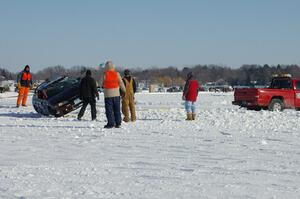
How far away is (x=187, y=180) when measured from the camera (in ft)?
20.1

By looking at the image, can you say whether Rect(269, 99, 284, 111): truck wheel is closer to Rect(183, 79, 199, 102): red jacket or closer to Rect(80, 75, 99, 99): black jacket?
Rect(183, 79, 199, 102): red jacket

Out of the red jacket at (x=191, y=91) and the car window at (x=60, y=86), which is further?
the car window at (x=60, y=86)

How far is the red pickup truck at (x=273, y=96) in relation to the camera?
73.4ft

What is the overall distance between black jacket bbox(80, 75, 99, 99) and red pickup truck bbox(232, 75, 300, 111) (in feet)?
27.1

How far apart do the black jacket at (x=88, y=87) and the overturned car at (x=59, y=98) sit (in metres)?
0.93

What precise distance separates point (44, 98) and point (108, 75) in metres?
5.12

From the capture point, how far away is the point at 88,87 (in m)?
17.0

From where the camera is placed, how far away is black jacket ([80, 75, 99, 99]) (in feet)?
55.5

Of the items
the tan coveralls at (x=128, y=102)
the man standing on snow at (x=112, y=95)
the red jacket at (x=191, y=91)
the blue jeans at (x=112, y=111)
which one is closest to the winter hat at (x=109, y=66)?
the man standing on snow at (x=112, y=95)

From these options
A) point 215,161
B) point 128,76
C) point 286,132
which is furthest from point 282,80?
point 215,161

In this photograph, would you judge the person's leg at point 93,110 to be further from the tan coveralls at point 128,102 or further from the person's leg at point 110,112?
the person's leg at point 110,112

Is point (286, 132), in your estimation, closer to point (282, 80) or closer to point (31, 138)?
point (31, 138)

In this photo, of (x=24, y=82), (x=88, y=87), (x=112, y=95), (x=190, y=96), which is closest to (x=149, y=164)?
(x=112, y=95)

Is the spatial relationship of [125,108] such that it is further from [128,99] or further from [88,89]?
[88,89]
